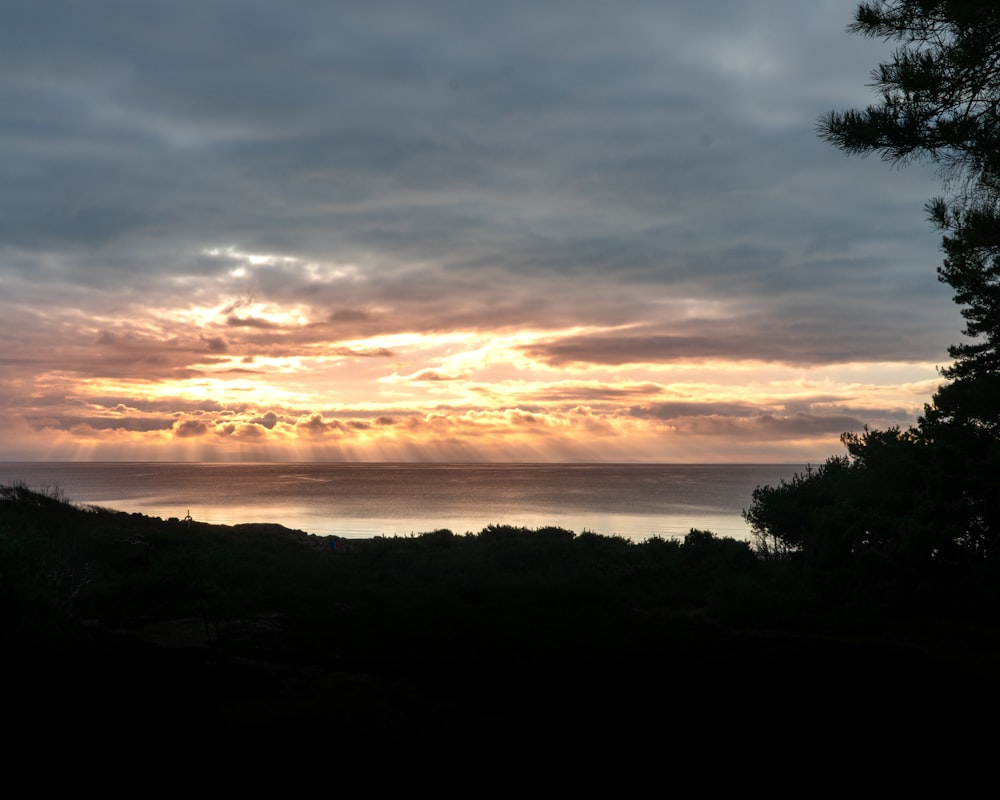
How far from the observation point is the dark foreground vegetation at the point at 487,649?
29.1ft

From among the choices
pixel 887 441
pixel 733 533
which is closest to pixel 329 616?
pixel 887 441

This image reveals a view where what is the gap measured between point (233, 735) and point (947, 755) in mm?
7495

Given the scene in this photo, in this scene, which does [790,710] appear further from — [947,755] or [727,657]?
[727,657]

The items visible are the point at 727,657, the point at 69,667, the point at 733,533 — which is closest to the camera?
the point at 69,667

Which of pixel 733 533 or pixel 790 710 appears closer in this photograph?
pixel 790 710

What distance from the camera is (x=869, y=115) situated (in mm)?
11320

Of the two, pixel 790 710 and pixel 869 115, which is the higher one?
pixel 869 115

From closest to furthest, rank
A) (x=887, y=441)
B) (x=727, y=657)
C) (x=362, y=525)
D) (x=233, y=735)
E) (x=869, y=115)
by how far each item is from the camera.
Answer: (x=233, y=735) → (x=869, y=115) → (x=727, y=657) → (x=887, y=441) → (x=362, y=525)

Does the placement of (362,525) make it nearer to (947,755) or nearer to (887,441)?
(887,441)

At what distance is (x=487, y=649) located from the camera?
517 inches

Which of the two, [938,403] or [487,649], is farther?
[938,403]

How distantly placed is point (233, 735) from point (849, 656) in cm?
988

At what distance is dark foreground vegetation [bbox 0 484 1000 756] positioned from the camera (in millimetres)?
8883

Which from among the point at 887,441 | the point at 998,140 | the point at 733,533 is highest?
the point at 998,140
